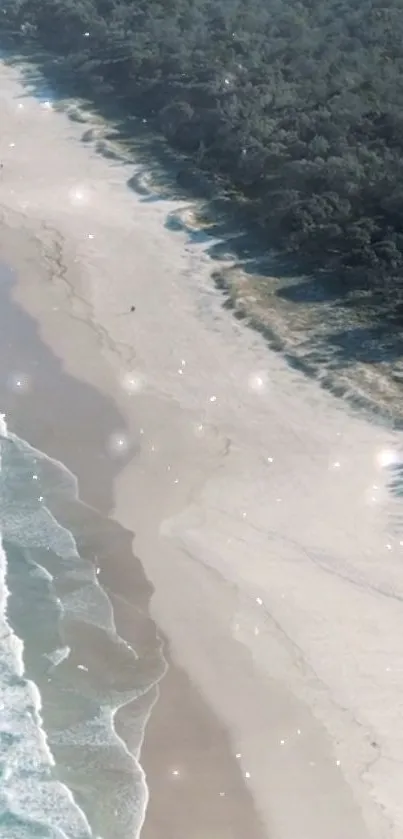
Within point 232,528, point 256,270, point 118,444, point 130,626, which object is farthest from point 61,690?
point 256,270

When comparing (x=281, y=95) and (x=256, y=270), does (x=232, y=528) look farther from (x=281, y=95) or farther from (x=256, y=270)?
(x=281, y=95)

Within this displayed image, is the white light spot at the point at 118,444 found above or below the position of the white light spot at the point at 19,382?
above

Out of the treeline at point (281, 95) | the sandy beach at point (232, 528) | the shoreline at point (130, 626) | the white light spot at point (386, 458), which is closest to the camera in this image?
the shoreline at point (130, 626)

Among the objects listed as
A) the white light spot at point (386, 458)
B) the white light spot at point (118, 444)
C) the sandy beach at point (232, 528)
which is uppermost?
the white light spot at point (386, 458)

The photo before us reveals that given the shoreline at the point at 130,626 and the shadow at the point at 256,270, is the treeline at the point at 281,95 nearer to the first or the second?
the shadow at the point at 256,270

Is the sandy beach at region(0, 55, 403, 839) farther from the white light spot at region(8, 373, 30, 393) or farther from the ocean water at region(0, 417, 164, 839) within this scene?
the ocean water at region(0, 417, 164, 839)

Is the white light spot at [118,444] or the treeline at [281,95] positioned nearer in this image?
the white light spot at [118,444]

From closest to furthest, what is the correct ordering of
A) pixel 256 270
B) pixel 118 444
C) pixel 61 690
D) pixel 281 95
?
1. pixel 61 690
2. pixel 118 444
3. pixel 256 270
4. pixel 281 95

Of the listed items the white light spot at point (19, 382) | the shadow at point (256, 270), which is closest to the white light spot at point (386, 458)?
the shadow at point (256, 270)
